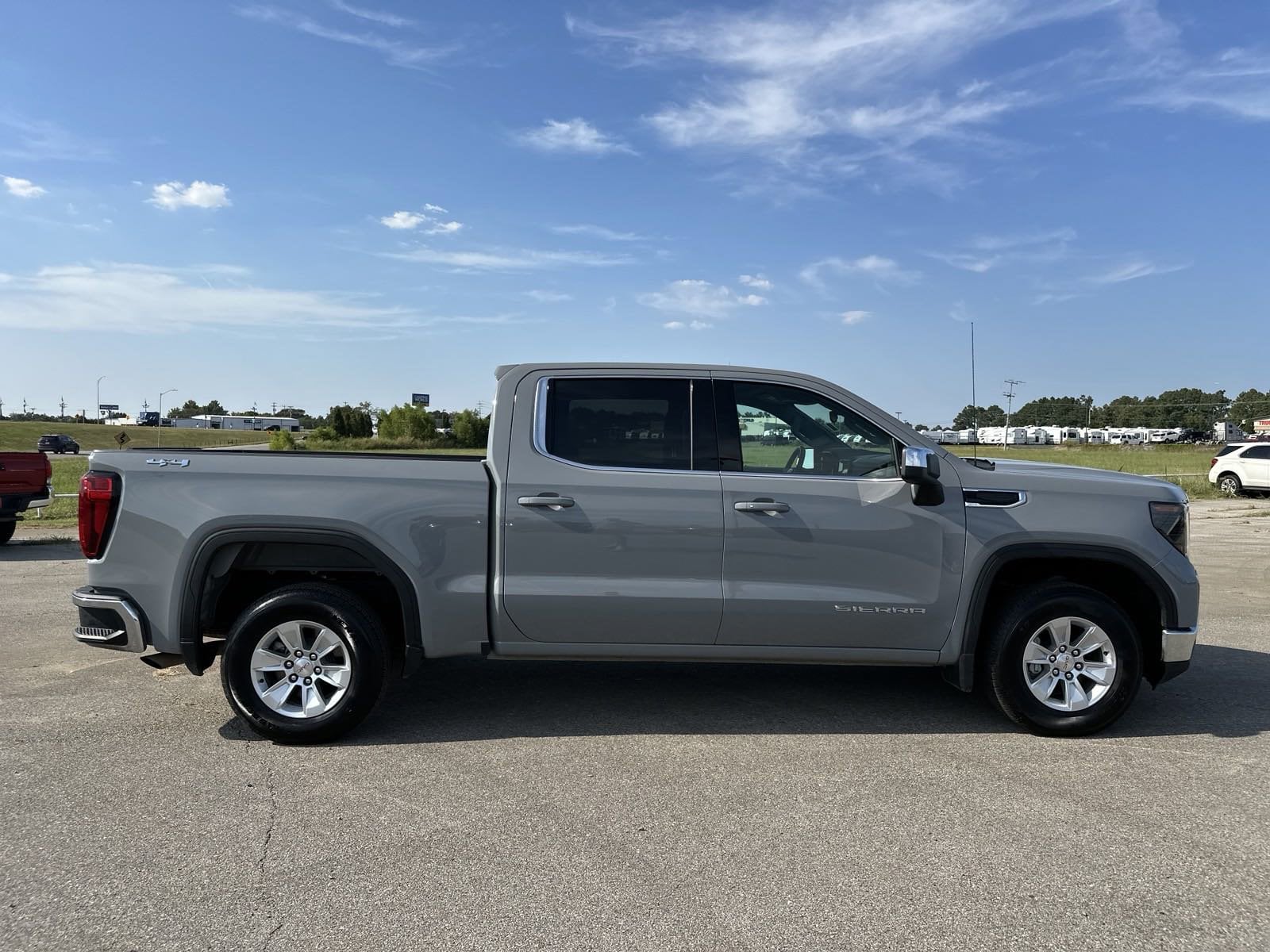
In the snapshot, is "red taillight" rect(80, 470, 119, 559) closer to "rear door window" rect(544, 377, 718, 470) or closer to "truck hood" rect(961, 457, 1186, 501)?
"rear door window" rect(544, 377, 718, 470)

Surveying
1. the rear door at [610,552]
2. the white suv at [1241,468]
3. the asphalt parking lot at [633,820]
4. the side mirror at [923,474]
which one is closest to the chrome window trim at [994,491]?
the side mirror at [923,474]

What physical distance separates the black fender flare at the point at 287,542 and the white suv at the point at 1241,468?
25.5 metres

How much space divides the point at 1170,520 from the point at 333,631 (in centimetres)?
448

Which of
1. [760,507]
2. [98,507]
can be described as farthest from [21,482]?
[760,507]

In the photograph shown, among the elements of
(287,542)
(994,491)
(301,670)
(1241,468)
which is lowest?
(301,670)

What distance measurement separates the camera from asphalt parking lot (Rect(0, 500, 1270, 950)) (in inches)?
122

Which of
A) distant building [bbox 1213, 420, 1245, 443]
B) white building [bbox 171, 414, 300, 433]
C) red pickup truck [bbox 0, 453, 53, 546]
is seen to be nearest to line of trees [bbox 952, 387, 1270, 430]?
distant building [bbox 1213, 420, 1245, 443]

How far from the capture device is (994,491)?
501 centimetres

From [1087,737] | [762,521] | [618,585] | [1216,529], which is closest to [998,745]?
[1087,737]

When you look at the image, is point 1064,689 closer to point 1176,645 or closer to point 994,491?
point 1176,645

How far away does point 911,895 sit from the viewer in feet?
10.8

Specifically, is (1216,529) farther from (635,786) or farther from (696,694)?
(635,786)

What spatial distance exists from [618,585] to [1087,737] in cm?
265

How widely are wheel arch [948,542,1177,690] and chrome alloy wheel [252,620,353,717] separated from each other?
Result: 3.25 meters
